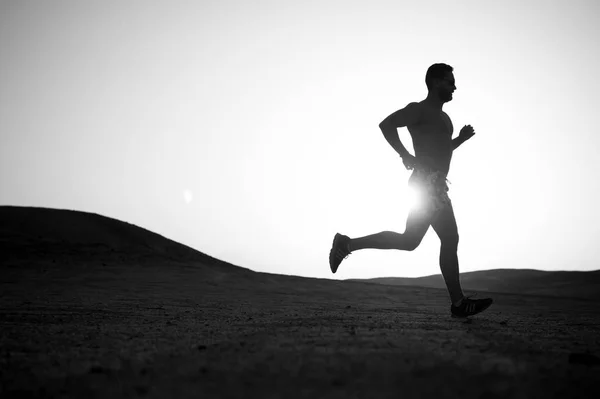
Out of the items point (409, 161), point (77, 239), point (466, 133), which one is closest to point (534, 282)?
point (77, 239)

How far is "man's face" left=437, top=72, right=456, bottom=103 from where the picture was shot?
5.09 meters

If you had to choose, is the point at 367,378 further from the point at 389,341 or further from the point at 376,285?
the point at 376,285

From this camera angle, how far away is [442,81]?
201 inches

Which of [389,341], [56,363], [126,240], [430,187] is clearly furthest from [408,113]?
[126,240]

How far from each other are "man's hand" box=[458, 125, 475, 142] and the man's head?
1.18 ft

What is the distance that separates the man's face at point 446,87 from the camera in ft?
16.7

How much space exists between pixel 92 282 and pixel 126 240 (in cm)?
888

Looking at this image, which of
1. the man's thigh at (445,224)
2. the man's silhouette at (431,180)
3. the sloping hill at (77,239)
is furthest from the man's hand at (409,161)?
the sloping hill at (77,239)

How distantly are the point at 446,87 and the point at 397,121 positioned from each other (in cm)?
72

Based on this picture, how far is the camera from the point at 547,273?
27.8m

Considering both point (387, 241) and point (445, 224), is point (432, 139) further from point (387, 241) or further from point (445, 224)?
point (387, 241)

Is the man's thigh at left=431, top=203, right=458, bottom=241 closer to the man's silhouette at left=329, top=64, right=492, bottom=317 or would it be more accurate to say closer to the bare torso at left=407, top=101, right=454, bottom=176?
the man's silhouette at left=329, top=64, right=492, bottom=317

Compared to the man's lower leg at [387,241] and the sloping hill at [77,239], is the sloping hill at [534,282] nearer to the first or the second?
the sloping hill at [77,239]

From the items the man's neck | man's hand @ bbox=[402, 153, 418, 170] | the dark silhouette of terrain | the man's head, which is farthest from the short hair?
the dark silhouette of terrain
